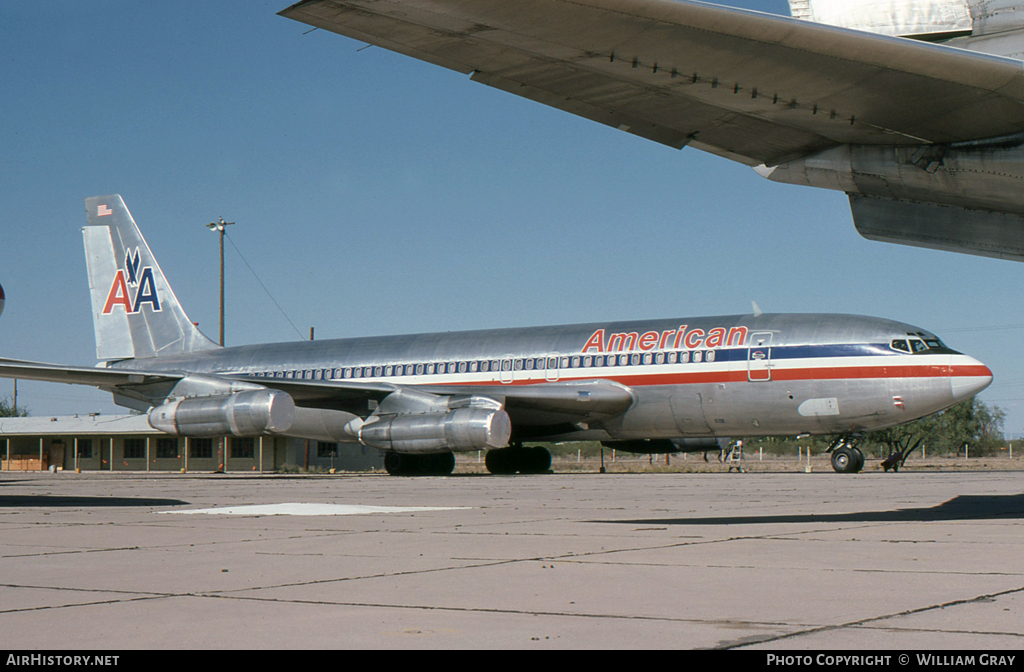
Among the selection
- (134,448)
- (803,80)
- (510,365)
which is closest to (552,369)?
(510,365)

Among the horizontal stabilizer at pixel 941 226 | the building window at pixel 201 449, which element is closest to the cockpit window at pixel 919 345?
the horizontal stabilizer at pixel 941 226

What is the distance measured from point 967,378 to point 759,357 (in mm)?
4021

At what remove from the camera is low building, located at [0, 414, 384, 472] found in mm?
44406

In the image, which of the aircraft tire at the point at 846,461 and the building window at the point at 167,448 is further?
the building window at the point at 167,448

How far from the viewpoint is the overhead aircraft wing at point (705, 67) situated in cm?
587

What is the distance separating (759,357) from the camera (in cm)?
2183

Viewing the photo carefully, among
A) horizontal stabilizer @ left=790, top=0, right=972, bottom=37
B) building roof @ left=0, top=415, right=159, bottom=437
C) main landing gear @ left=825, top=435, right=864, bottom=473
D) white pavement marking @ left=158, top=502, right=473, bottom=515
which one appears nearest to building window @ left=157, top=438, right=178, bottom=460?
building roof @ left=0, top=415, right=159, bottom=437

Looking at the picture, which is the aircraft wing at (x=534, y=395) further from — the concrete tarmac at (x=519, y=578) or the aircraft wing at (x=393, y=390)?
the concrete tarmac at (x=519, y=578)

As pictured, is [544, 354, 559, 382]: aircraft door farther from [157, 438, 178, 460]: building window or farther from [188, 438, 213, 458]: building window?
[157, 438, 178, 460]: building window

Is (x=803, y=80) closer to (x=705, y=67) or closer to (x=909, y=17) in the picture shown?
(x=705, y=67)

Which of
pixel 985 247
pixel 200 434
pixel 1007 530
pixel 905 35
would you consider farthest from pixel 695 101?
pixel 200 434

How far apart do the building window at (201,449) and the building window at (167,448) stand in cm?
82

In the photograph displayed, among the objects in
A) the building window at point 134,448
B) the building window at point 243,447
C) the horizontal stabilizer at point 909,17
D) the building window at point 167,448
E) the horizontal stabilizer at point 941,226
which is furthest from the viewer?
the building window at point 134,448
